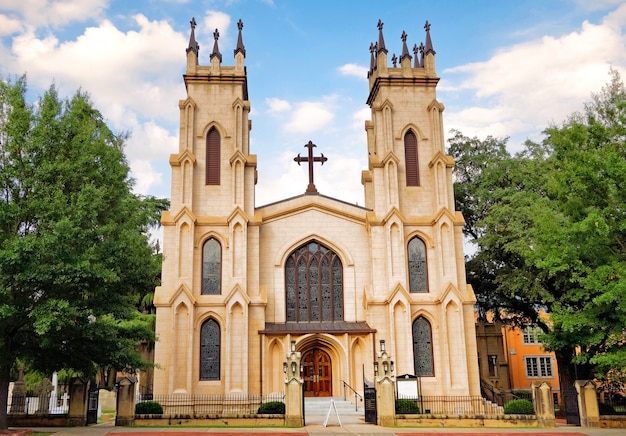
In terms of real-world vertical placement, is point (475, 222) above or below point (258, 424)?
above

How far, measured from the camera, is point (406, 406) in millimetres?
24078

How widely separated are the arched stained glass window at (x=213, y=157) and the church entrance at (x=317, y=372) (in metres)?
9.46

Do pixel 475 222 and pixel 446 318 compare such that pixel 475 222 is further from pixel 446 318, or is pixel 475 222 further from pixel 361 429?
pixel 361 429

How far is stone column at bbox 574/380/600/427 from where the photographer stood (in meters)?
22.9

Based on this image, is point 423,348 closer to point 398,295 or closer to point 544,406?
point 398,295

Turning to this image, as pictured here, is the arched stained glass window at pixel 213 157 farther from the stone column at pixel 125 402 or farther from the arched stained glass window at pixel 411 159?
the stone column at pixel 125 402

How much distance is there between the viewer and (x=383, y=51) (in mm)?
34062

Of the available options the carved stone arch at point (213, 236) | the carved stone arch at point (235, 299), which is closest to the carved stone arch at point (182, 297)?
the carved stone arch at point (235, 299)

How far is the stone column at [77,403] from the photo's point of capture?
2122 centimetres

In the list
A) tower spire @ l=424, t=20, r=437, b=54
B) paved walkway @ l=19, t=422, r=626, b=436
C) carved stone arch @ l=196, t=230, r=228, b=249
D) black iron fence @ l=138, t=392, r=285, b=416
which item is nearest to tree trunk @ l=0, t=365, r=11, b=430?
paved walkway @ l=19, t=422, r=626, b=436

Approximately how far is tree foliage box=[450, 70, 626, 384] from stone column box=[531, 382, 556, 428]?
1.79m

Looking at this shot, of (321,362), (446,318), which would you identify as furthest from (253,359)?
(446,318)

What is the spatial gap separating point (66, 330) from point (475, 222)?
24.0 m

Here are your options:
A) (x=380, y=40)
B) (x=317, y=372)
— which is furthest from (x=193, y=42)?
(x=317, y=372)
